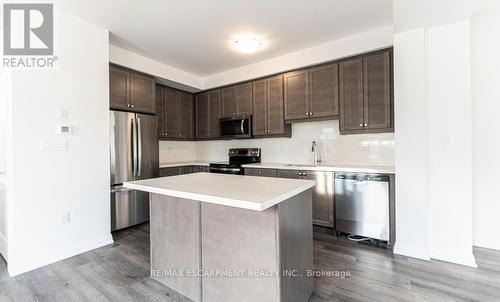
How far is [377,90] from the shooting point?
3014 millimetres

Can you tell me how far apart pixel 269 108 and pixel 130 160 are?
Answer: 7.57ft

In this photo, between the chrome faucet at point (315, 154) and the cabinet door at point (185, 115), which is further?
the cabinet door at point (185, 115)

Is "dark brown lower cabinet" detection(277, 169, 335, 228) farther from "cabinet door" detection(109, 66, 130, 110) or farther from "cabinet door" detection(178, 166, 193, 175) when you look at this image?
"cabinet door" detection(109, 66, 130, 110)

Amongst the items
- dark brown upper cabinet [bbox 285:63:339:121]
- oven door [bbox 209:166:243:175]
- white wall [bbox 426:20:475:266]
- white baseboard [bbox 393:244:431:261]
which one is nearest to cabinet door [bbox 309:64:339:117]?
dark brown upper cabinet [bbox 285:63:339:121]

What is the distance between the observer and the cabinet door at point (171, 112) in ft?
14.6

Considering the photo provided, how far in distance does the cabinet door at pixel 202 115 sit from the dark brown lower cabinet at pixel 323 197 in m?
2.37

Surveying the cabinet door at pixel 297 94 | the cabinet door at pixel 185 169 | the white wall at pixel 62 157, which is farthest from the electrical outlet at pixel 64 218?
the cabinet door at pixel 297 94

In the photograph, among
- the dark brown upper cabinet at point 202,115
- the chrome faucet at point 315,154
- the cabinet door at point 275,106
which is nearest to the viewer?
the chrome faucet at point 315,154

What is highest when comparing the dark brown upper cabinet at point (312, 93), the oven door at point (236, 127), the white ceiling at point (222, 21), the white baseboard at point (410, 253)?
the white ceiling at point (222, 21)

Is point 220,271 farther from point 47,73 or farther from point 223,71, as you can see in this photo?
point 223,71

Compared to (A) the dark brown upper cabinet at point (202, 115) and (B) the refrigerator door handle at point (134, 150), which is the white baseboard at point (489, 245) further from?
(B) the refrigerator door handle at point (134, 150)

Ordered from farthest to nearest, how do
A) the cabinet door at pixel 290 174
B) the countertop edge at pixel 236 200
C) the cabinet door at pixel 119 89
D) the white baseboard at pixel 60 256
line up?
the cabinet door at pixel 290 174, the cabinet door at pixel 119 89, the white baseboard at pixel 60 256, the countertop edge at pixel 236 200

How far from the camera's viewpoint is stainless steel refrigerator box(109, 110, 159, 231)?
3.18 m

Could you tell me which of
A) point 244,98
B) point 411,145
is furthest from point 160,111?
point 411,145
